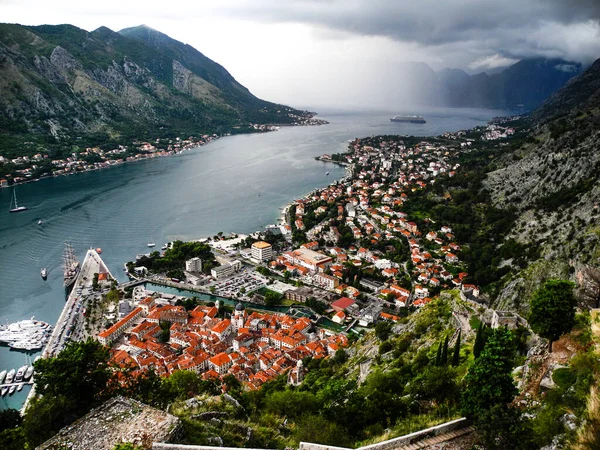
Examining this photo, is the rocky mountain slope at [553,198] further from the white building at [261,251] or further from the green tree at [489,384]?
the white building at [261,251]

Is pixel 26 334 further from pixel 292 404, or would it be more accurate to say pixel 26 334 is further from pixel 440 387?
pixel 440 387

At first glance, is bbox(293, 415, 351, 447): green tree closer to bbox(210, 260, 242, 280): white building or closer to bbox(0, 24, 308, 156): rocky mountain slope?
bbox(210, 260, 242, 280): white building

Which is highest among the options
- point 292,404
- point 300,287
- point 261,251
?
point 292,404

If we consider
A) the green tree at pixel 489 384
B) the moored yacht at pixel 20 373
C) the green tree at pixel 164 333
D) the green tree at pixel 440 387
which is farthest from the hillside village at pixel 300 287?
the green tree at pixel 489 384

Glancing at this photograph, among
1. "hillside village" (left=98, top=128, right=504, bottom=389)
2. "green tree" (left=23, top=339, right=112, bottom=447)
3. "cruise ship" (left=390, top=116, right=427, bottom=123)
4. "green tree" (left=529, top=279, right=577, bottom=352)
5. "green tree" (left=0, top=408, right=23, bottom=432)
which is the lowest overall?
"hillside village" (left=98, top=128, right=504, bottom=389)

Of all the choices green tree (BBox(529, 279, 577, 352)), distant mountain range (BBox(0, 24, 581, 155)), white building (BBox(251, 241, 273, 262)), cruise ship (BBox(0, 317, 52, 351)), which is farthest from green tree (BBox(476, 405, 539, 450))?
distant mountain range (BBox(0, 24, 581, 155))

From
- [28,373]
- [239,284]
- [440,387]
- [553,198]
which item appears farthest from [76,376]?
[553,198]
